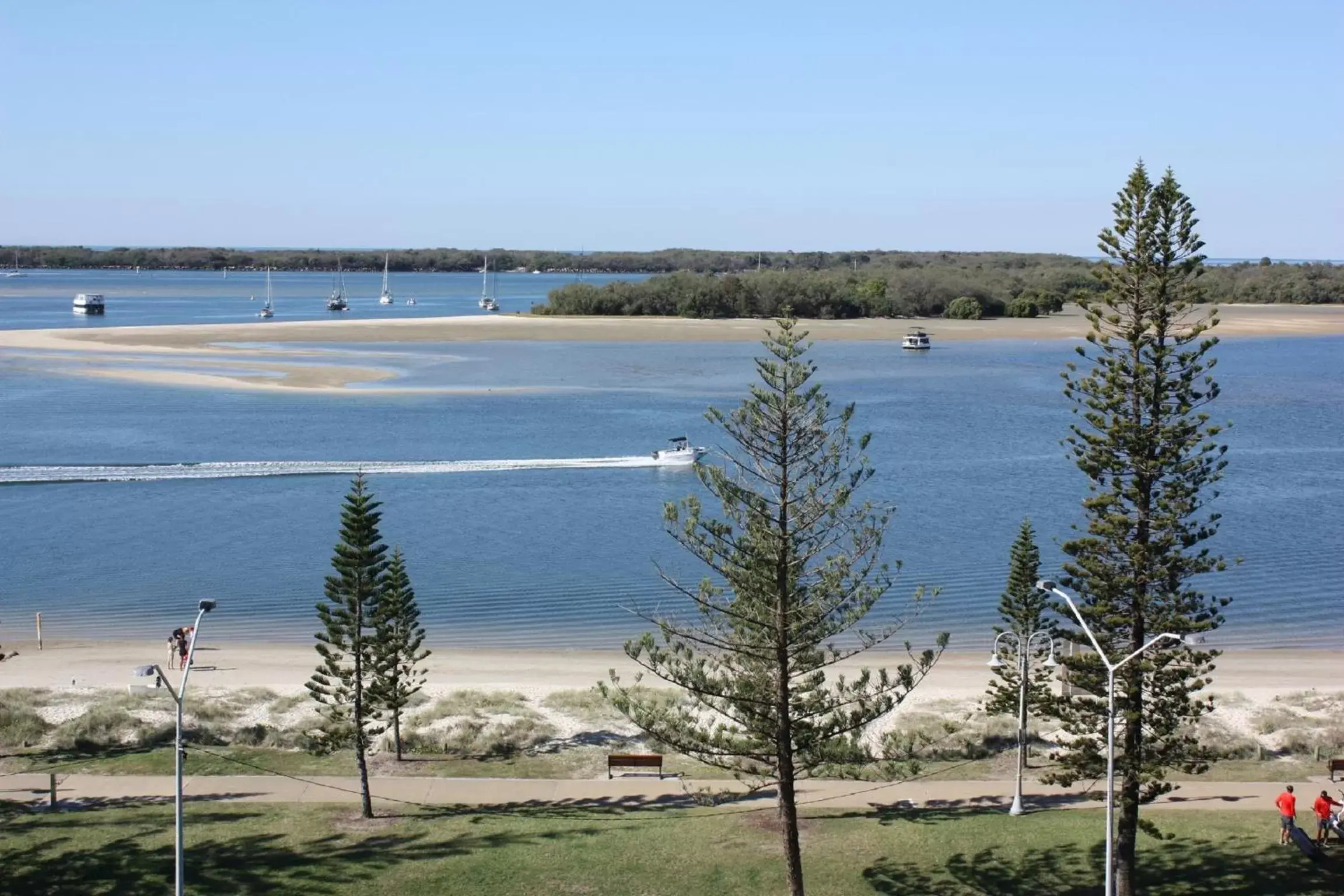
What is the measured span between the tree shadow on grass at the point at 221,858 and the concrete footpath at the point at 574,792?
4.86 ft

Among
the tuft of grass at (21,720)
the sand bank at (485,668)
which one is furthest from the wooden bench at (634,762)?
the tuft of grass at (21,720)

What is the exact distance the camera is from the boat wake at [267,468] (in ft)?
170

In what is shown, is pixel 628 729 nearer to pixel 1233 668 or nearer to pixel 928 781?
pixel 928 781

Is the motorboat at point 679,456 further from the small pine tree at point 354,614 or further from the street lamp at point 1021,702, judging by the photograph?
the small pine tree at point 354,614

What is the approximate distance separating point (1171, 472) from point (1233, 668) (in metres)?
12.9

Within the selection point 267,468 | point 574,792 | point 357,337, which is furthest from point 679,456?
point 357,337

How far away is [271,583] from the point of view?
124 feet

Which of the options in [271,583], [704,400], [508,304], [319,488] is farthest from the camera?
[508,304]

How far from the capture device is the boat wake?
2041 inches

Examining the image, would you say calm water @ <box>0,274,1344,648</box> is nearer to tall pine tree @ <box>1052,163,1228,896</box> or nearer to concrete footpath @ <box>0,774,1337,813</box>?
concrete footpath @ <box>0,774,1337,813</box>

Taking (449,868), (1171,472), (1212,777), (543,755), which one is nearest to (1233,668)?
(1212,777)

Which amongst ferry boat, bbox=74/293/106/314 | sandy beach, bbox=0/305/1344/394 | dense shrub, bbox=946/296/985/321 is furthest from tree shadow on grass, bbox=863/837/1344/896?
ferry boat, bbox=74/293/106/314

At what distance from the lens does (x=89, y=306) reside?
136875 mm

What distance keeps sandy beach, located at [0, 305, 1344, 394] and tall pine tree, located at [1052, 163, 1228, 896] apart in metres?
58.9
